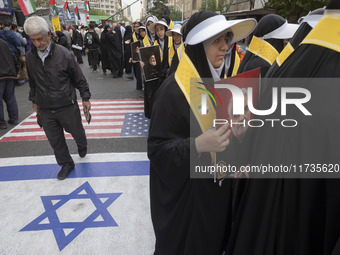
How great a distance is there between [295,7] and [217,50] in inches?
343

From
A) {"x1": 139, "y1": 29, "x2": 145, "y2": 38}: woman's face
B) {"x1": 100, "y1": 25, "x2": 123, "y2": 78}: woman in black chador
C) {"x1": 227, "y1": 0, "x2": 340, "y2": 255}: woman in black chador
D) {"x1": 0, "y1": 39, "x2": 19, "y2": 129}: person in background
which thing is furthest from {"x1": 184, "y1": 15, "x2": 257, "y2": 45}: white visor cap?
{"x1": 100, "y1": 25, "x2": 123, "y2": 78}: woman in black chador

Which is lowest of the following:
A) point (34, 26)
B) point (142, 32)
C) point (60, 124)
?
point (60, 124)

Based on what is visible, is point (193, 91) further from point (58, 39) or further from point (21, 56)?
point (58, 39)

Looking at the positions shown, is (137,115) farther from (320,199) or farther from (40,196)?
(320,199)

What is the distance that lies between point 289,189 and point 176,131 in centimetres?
64

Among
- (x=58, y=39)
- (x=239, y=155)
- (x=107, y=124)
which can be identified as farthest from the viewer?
(x=58, y=39)

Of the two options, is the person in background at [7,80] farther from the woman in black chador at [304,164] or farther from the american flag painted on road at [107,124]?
the woman in black chador at [304,164]

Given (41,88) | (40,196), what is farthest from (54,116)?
(40,196)

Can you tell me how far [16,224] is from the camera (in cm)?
264

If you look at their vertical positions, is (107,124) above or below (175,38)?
below

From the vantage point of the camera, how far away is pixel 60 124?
10.8 ft

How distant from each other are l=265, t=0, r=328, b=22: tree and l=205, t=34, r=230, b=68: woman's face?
331 inches

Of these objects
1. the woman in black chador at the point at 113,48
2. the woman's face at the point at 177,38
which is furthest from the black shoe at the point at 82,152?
the woman in black chador at the point at 113,48

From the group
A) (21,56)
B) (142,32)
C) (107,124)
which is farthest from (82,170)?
(21,56)
